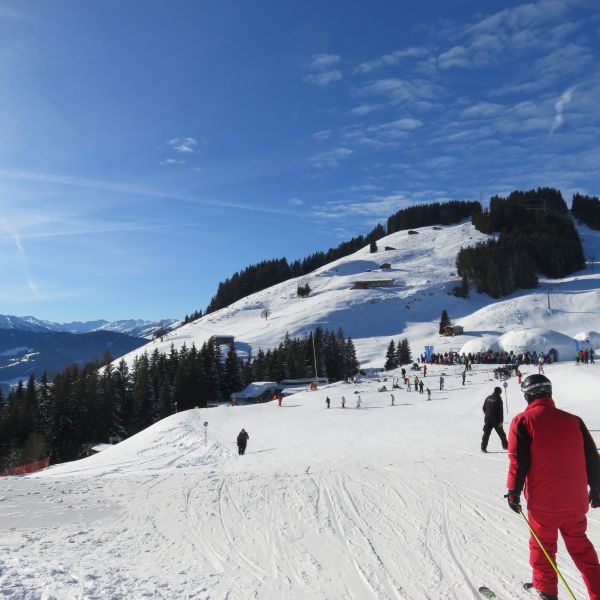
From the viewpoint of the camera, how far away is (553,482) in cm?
389

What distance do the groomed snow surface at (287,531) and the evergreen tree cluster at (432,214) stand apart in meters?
176

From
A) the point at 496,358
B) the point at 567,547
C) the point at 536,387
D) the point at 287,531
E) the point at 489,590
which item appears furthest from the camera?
the point at 496,358

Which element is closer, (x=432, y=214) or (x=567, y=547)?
(x=567, y=547)

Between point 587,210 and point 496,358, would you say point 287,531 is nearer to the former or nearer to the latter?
point 496,358

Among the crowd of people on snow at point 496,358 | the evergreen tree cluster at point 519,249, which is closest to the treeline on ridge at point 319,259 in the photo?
the evergreen tree cluster at point 519,249

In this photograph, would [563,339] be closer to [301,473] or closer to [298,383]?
[298,383]

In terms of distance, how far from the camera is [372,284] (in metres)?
118

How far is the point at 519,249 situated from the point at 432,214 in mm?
74384

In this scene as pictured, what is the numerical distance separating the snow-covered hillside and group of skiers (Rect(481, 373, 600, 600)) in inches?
2661

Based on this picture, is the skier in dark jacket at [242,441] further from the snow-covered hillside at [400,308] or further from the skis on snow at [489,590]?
the snow-covered hillside at [400,308]

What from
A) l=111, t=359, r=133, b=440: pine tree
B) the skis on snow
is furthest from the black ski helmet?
l=111, t=359, r=133, b=440: pine tree

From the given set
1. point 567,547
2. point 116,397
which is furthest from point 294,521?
point 116,397

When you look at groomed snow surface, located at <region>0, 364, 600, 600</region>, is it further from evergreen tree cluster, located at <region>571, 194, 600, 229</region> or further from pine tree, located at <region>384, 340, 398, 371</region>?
evergreen tree cluster, located at <region>571, 194, 600, 229</region>

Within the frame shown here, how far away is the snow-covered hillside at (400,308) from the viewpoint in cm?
8369
